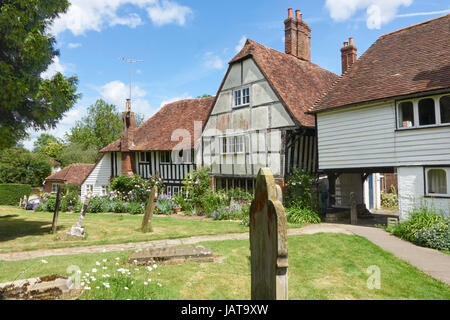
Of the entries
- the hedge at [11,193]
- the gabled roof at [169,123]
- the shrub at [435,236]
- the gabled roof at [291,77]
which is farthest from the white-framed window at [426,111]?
the hedge at [11,193]

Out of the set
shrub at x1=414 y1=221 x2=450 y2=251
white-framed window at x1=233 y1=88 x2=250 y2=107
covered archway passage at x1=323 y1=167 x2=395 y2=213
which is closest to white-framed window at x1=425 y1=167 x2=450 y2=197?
shrub at x1=414 y1=221 x2=450 y2=251

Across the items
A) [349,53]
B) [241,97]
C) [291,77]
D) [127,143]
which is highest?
[349,53]

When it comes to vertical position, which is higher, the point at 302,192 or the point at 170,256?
the point at 302,192

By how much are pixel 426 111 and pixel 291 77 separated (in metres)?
7.13

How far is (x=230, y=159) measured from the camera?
1784 centimetres

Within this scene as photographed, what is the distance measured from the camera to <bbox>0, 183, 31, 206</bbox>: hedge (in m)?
26.8

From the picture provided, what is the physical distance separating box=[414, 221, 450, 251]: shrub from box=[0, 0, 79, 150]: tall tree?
12482 mm

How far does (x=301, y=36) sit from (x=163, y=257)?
1774cm

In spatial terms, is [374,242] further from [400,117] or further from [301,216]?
[400,117]

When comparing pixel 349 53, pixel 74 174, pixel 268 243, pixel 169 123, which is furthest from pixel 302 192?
pixel 74 174

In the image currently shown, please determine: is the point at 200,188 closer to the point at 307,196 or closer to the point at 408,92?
the point at 307,196

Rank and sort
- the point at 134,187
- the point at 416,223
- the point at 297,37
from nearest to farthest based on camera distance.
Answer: the point at 416,223
the point at 297,37
the point at 134,187

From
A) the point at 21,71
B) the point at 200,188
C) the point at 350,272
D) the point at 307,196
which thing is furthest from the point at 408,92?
the point at 21,71

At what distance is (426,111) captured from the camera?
491 inches
